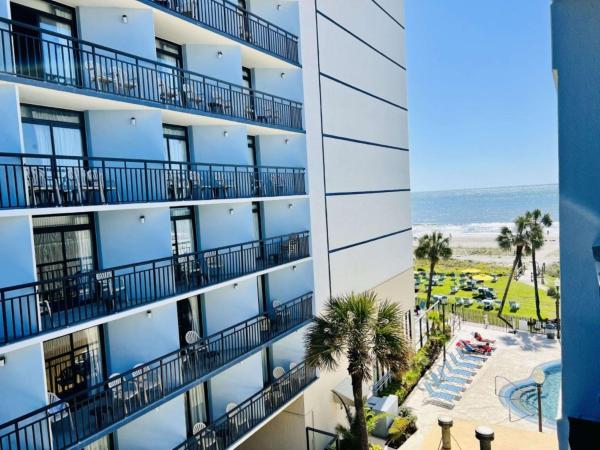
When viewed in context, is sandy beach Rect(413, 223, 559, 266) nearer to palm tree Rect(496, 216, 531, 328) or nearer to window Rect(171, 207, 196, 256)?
palm tree Rect(496, 216, 531, 328)

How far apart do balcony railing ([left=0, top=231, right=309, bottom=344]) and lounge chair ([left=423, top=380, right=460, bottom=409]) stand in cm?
1120

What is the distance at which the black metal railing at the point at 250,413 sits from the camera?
11.2 metres

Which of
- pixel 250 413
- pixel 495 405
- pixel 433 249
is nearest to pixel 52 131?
pixel 250 413

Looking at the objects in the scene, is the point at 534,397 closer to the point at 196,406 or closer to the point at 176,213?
the point at 196,406

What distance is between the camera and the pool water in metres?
20.1

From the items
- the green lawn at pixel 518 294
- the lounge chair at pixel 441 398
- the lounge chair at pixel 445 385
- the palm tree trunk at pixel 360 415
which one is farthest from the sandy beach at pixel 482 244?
the palm tree trunk at pixel 360 415

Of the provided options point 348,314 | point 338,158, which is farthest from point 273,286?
point 338,158

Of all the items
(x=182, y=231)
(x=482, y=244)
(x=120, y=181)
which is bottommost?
(x=482, y=244)

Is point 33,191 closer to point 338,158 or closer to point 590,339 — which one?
point 590,339

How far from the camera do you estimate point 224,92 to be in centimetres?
1327

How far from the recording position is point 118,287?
10.1 meters

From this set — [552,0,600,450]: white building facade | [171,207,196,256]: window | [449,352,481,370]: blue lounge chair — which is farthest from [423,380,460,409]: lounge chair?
[552,0,600,450]: white building facade

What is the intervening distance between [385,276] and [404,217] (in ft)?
14.1

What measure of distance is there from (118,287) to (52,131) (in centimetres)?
362
